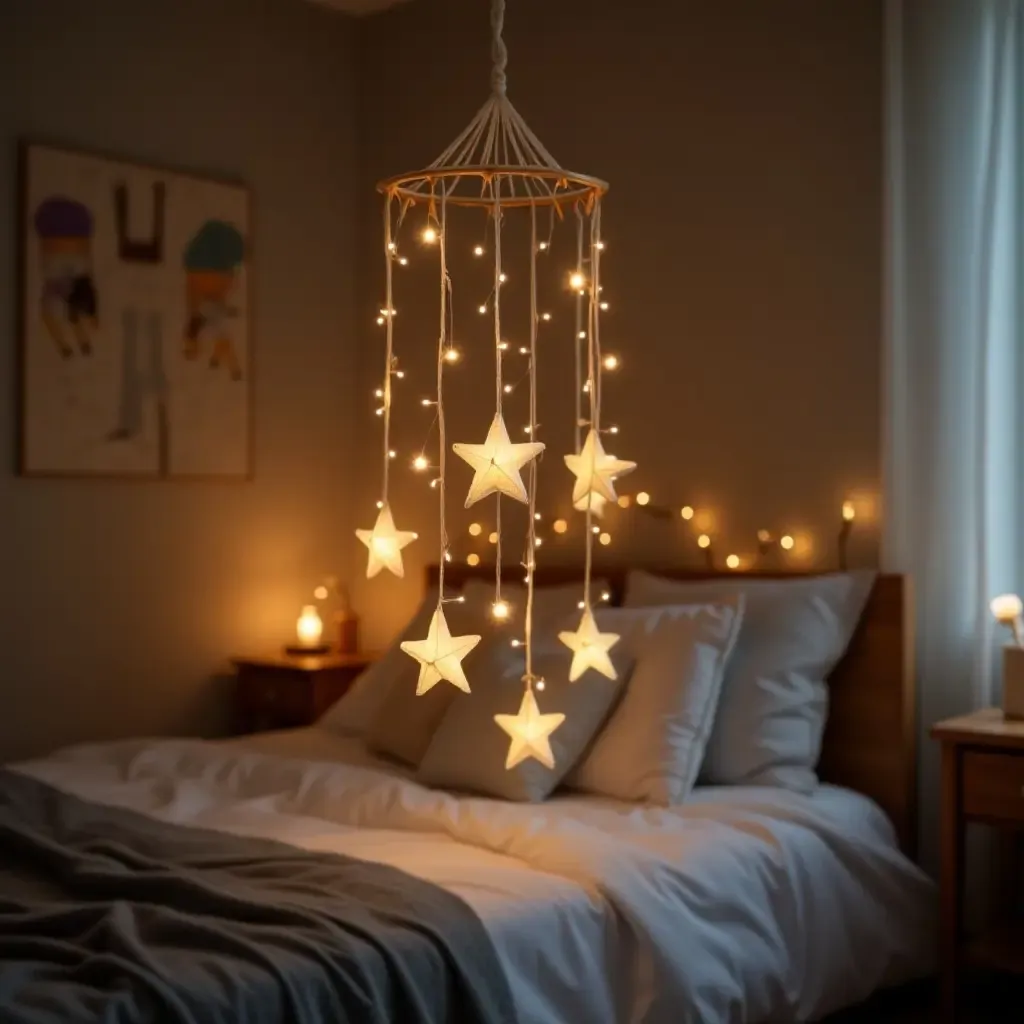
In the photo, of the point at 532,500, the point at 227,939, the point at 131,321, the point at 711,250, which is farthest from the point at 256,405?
the point at 227,939

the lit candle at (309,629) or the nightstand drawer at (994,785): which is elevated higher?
the lit candle at (309,629)

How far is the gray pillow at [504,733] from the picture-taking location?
298 cm

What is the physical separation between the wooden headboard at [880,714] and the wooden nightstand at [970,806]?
0.97ft

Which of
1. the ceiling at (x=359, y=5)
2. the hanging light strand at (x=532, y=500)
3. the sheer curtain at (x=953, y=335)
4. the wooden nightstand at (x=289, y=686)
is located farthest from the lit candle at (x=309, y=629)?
the ceiling at (x=359, y=5)

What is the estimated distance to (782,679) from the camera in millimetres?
3184

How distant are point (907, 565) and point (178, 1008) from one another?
2068mm

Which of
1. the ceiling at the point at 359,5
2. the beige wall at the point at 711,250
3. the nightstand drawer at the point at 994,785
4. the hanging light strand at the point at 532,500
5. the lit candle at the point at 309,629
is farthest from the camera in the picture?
the ceiling at the point at 359,5

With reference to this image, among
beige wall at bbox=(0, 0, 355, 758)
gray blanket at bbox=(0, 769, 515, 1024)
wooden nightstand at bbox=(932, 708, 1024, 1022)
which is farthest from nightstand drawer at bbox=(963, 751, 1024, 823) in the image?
beige wall at bbox=(0, 0, 355, 758)

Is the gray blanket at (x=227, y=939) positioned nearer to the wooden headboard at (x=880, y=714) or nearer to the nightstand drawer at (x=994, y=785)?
the nightstand drawer at (x=994, y=785)

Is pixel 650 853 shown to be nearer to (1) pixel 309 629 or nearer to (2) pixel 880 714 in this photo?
(2) pixel 880 714

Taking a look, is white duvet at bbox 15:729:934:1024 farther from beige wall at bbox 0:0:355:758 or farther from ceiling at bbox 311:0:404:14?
ceiling at bbox 311:0:404:14

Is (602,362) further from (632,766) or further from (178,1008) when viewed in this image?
(178,1008)

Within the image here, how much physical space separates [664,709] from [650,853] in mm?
530

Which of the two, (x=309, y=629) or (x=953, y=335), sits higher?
(x=953, y=335)
